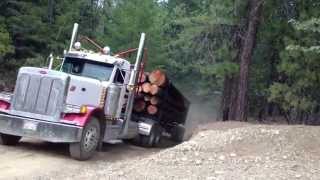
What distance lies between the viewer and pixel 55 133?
42.9ft

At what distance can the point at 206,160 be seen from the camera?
11.5 meters

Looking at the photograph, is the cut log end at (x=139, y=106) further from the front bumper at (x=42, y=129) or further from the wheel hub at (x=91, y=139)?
the front bumper at (x=42, y=129)

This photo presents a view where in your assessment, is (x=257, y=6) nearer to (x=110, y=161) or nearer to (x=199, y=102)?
(x=110, y=161)

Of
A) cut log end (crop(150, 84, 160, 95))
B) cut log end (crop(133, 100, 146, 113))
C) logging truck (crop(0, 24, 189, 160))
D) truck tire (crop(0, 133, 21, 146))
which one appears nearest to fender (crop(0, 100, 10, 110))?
logging truck (crop(0, 24, 189, 160))

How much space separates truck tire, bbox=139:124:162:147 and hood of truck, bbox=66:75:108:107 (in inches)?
163

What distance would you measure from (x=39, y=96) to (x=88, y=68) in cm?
230

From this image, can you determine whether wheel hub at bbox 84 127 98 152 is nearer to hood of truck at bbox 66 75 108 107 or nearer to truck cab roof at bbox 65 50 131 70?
hood of truck at bbox 66 75 108 107

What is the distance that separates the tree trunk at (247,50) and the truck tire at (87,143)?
8.23 m

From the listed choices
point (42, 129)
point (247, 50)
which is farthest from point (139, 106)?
point (42, 129)

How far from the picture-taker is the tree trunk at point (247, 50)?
2056 cm

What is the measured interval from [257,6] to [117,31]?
50.8 ft

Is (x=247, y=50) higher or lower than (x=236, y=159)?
higher

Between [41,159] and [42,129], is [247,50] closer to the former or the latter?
[42,129]

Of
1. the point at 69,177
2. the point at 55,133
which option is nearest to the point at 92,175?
the point at 69,177
